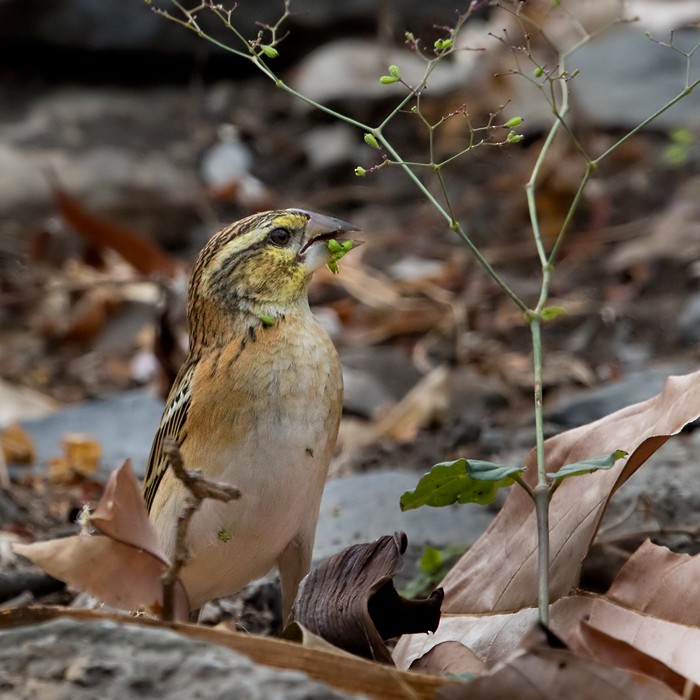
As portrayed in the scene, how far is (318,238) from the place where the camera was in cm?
378

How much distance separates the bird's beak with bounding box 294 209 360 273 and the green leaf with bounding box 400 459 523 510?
3.66 ft

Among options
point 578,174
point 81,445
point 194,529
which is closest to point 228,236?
point 194,529

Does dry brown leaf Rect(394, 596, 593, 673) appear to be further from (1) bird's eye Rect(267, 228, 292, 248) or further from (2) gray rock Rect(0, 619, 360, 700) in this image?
(1) bird's eye Rect(267, 228, 292, 248)

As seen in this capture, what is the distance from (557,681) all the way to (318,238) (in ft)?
6.33

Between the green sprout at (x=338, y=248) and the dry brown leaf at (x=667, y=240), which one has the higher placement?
the green sprout at (x=338, y=248)

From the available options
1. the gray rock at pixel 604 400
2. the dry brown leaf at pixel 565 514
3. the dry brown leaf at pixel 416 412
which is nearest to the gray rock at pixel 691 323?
the gray rock at pixel 604 400

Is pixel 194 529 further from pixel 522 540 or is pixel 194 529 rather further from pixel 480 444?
pixel 480 444

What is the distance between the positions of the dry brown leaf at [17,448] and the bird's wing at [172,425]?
2.04 m

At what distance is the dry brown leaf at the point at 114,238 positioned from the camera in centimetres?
839

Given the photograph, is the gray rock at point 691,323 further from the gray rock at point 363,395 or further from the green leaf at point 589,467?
the green leaf at point 589,467

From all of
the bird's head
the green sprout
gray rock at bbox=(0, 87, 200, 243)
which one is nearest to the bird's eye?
the bird's head

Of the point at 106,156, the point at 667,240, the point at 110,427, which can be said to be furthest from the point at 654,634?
the point at 106,156

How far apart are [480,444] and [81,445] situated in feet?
5.59

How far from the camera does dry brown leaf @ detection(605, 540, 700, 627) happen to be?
2.61m
